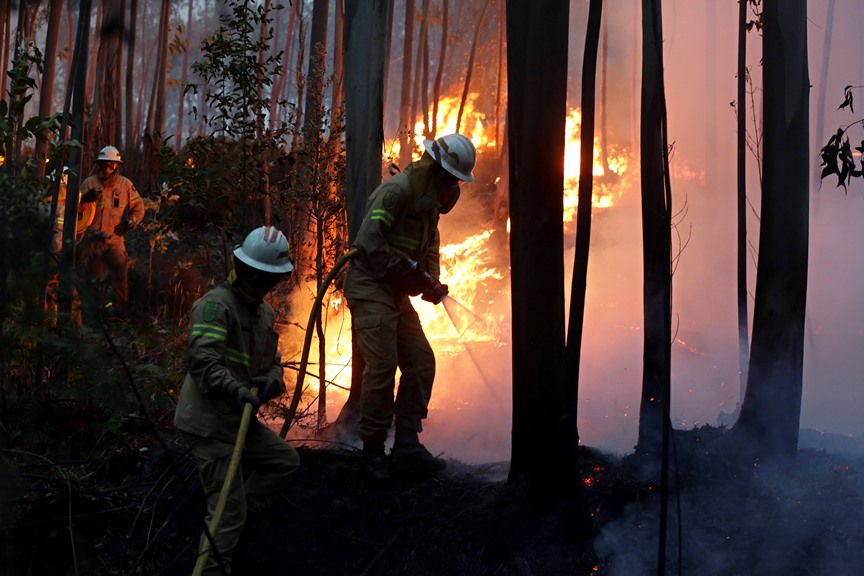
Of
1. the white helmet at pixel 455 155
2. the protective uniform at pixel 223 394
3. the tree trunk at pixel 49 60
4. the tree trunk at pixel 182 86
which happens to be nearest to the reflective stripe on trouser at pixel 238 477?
the protective uniform at pixel 223 394

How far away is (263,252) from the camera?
430cm

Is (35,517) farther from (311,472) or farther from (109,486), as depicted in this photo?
(311,472)

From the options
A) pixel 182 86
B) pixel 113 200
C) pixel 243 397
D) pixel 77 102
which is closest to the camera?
pixel 243 397

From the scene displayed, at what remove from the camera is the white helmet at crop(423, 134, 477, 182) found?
5.18 m

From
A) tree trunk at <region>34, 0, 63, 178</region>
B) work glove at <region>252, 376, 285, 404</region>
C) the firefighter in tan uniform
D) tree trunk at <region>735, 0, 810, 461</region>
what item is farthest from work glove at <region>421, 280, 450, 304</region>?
tree trunk at <region>34, 0, 63, 178</region>

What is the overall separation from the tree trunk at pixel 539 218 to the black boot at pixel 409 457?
820 mm

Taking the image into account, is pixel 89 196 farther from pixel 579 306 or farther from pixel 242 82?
pixel 579 306

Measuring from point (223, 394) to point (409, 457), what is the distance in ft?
5.08

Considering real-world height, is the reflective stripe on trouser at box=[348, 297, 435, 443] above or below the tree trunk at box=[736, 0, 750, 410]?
below

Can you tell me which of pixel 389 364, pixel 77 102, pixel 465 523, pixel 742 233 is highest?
pixel 77 102

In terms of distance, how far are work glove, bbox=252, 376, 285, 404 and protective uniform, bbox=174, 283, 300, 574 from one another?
0.08 ft

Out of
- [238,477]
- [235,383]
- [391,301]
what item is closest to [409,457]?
[391,301]

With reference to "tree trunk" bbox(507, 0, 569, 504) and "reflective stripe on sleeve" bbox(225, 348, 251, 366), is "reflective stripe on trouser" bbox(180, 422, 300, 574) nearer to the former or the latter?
"reflective stripe on sleeve" bbox(225, 348, 251, 366)

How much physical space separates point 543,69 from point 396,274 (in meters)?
1.54
